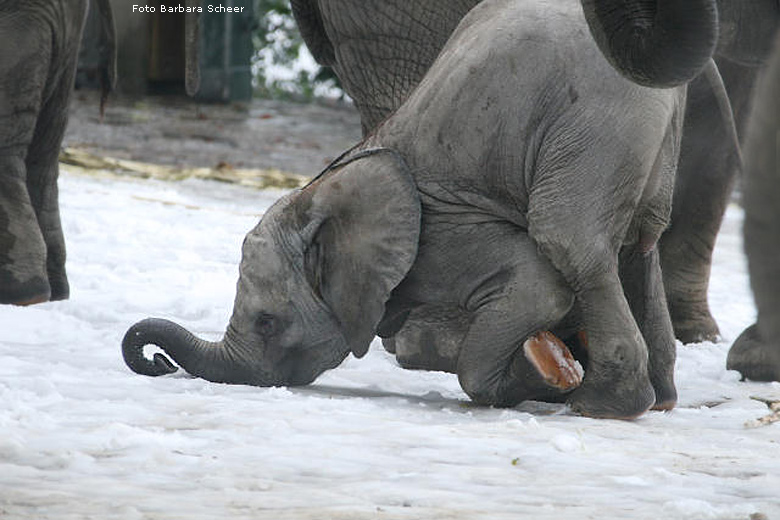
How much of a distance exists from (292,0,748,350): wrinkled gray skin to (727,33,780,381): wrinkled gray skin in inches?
121

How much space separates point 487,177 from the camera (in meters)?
4.41

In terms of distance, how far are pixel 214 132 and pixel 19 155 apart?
8134mm

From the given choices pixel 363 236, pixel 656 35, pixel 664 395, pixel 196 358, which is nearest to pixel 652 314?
pixel 664 395

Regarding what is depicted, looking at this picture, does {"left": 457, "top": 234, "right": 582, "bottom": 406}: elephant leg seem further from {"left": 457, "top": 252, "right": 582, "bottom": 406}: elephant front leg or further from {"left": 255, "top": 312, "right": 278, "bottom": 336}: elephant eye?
{"left": 255, "top": 312, "right": 278, "bottom": 336}: elephant eye

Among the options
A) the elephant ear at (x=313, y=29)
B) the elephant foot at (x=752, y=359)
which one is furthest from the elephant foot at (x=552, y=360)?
the elephant ear at (x=313, y=29)

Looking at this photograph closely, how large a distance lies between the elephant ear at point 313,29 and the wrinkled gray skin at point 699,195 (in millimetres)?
1403

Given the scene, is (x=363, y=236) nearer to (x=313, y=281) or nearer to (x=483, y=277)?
(x=313, y=281)

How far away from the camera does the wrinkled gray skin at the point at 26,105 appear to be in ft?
18.5

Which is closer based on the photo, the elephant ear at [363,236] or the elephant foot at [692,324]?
the elephant ear at [363,236]

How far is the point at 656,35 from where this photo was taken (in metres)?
3.20

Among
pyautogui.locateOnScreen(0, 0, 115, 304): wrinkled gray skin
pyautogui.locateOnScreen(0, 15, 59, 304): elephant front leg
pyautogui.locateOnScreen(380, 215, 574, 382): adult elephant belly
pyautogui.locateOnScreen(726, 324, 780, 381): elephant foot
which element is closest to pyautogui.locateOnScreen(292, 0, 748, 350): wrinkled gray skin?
pyautogui.locateOnScreen(380, 215, 574, 382): adult elephant belly

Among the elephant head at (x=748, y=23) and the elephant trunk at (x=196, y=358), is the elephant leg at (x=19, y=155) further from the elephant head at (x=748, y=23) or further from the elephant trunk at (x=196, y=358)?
the elephant head at (x=748, y=23)

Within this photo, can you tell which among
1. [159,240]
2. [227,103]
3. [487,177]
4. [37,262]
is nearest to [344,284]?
[487,177]

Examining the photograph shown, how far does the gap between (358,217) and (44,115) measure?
2083 mm
